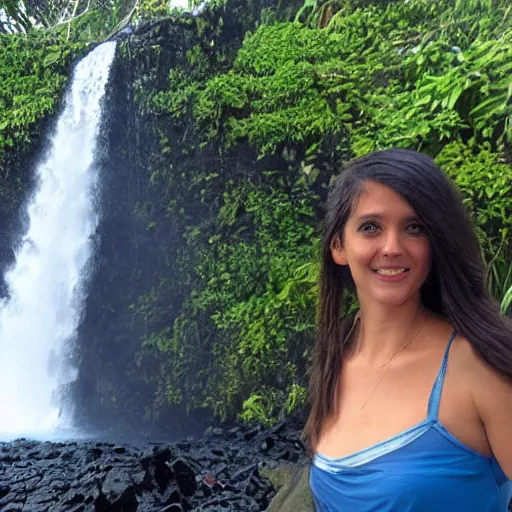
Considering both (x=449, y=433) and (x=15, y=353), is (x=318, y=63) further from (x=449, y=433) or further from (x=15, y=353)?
(x=449, y=433)

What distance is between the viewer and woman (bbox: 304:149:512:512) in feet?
2.48

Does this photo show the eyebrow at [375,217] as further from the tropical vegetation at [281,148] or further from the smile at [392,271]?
the tropical vegetation at [281,148]

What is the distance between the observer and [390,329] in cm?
92

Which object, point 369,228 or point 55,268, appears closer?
point 369,228

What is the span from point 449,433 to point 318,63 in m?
3.72

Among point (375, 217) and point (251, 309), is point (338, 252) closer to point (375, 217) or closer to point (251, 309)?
point (375, 217)

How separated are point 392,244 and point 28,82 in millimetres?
5437

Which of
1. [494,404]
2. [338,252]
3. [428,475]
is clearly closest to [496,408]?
[494,404]

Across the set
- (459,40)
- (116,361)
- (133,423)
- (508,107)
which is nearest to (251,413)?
(133,423)

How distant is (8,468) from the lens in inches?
137

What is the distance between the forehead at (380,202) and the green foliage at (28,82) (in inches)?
201

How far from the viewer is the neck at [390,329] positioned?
91cm

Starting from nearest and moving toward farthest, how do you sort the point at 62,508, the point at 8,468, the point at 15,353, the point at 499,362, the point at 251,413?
the point at 499,362 → the point at 62,508 → the point at 8,468 → the point at 251,413 → the point at 15,353

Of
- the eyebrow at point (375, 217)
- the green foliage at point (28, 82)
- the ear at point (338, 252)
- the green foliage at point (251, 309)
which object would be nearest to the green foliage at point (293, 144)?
the green foliage at point (251, 309)
